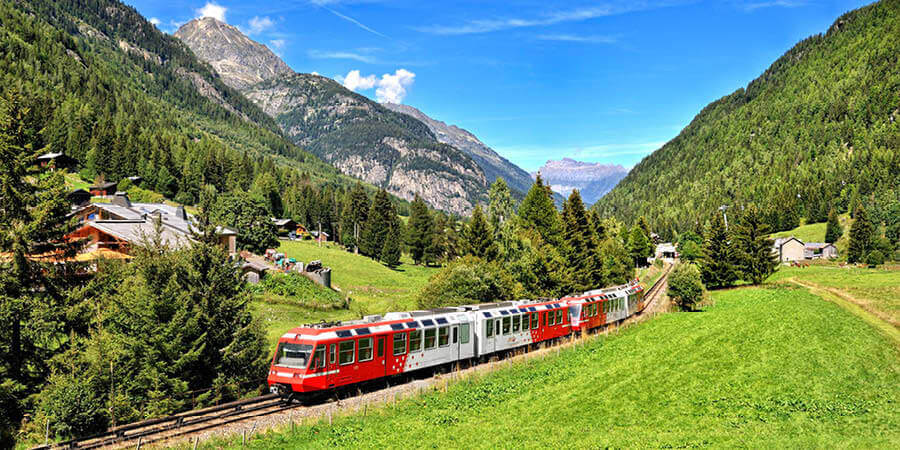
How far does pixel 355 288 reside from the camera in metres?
75.7

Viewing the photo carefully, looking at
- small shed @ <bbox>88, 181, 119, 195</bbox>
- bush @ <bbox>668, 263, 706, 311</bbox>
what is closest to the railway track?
bush @ <bbox>668, 263, 706, 311</bbox>

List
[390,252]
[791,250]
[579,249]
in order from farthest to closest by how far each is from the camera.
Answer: [791,250], [390,252], [579,249]

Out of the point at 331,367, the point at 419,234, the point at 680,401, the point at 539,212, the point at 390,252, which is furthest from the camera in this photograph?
the point at 419,234

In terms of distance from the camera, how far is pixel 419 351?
2938 cm

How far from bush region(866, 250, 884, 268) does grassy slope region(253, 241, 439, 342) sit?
7559 cm

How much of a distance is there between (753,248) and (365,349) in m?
61.7

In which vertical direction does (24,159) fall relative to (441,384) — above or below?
above

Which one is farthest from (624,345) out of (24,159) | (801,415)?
(24,159)

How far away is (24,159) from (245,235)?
59814mm

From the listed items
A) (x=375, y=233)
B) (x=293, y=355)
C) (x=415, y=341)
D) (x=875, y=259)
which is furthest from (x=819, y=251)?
(x=293, y=355)

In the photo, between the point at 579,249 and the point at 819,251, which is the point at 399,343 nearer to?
the point at 579,249

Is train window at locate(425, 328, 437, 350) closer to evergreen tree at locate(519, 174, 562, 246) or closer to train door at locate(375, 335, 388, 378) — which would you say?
train door at locate(375, 335, 388, 378)

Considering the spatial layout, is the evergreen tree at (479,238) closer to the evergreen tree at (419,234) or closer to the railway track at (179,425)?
the railway track at (179,425)

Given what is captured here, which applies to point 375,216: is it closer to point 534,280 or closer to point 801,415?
point 534,280
